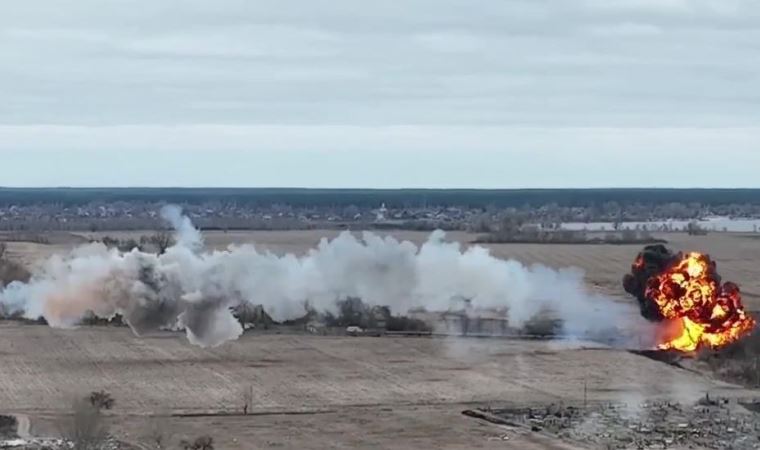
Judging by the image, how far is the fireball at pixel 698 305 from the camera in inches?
3730

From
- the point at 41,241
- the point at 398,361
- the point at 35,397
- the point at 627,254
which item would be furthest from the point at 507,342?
the point at 41,241

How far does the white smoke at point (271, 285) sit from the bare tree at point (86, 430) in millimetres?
16949

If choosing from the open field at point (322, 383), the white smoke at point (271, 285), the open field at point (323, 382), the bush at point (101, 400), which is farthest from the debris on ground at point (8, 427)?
the white smoke at point (271, 285)


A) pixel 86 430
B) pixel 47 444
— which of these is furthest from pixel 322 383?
pixel 86 430

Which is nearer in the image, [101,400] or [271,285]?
[101,400]

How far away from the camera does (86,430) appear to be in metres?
59.2

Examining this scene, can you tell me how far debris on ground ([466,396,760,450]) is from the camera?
2566 inches

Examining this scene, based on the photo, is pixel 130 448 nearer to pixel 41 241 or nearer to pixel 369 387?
pixel 369 387

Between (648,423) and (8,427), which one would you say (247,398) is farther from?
(648,423)

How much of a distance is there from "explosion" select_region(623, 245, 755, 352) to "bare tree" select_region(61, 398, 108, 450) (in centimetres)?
4305

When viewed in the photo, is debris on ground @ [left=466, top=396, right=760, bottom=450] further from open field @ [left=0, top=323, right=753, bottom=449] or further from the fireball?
the fireball

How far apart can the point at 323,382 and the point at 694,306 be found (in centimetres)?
2586

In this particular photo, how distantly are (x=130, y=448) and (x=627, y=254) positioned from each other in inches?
4850

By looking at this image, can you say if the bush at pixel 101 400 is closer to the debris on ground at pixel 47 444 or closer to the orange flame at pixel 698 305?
the debris on ground at pixel 47 444
